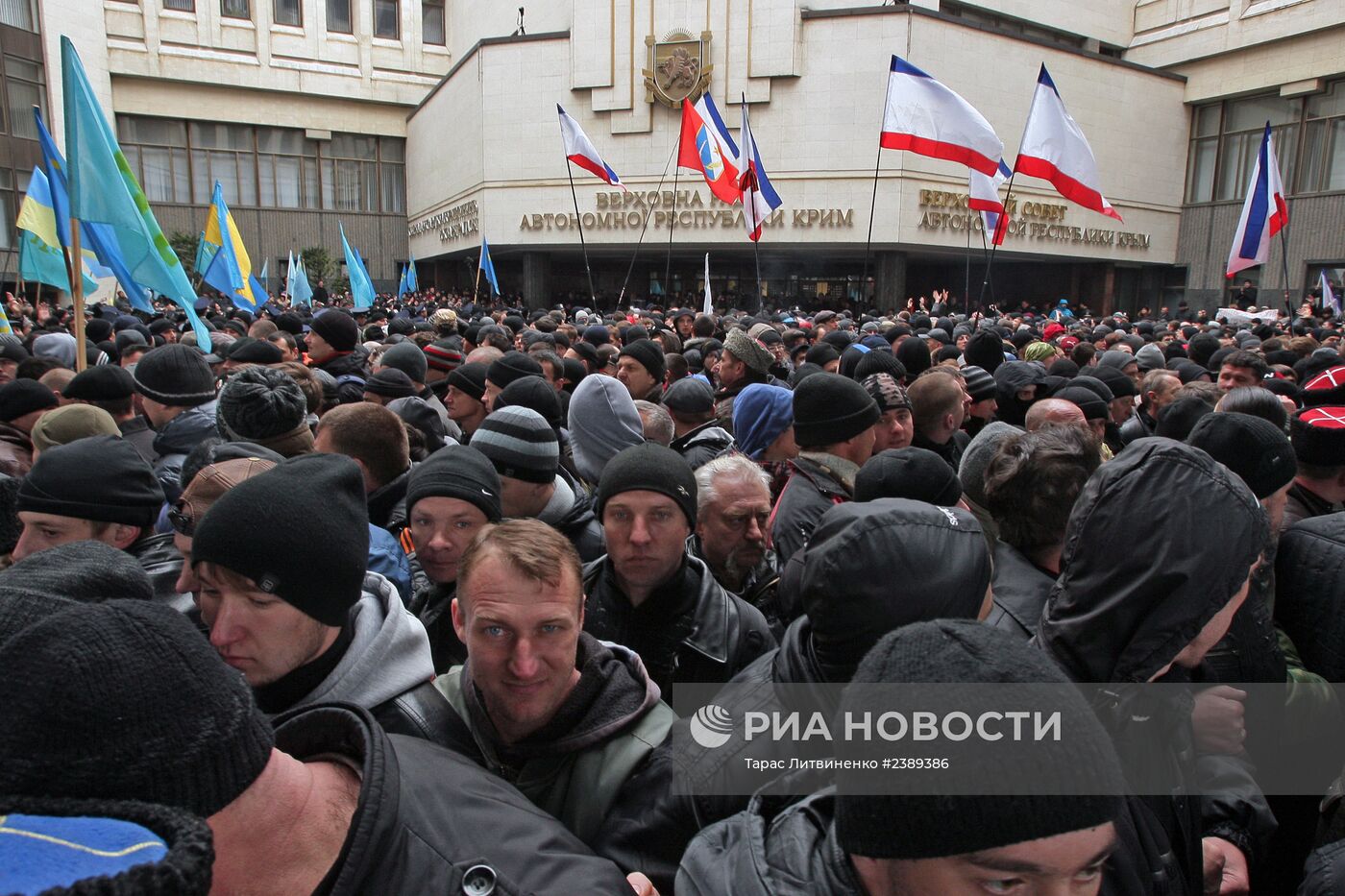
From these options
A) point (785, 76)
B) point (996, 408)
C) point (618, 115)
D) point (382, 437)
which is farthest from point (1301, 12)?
point (382, 437)

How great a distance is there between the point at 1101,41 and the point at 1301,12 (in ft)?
21.6

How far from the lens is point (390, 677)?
185 cm

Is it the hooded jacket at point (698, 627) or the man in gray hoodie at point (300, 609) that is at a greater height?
the man in gray hoodie at point (300, 609)

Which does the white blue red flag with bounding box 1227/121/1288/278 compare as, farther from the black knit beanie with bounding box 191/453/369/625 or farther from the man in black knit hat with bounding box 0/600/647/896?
the man in black knit hat with bounding box 0/600/647/896

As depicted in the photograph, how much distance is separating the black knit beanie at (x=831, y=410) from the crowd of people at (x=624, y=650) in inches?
0.8

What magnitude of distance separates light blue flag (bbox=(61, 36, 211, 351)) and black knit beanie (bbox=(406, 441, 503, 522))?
451 cm

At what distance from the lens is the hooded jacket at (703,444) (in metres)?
4.23

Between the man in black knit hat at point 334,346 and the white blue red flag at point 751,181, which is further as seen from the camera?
the white blue red flag at point 751,181

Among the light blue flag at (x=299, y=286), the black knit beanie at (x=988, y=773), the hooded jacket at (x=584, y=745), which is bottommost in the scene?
the hooded jacket at (x=584, y=745)

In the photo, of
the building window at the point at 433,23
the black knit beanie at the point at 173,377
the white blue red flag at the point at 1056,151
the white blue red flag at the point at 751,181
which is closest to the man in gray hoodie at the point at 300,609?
the black knit beanie at the point at 173,377

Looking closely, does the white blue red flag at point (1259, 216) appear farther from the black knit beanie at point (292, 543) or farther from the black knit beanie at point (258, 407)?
the black knit beanie at point (292, 543)

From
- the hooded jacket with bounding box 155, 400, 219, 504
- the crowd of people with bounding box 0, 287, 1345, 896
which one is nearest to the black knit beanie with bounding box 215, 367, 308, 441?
the crowd of people with bounding box 0, 287, 1345, 896

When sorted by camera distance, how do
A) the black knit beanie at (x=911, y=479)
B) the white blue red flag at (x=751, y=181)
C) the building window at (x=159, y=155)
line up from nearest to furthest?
the black knit beanie at (x=911, y=479) < the white blue red flag at (x=751, y=181) < the building window at (x=159, y=155)

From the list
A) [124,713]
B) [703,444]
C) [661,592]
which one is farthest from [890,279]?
[124,713]
